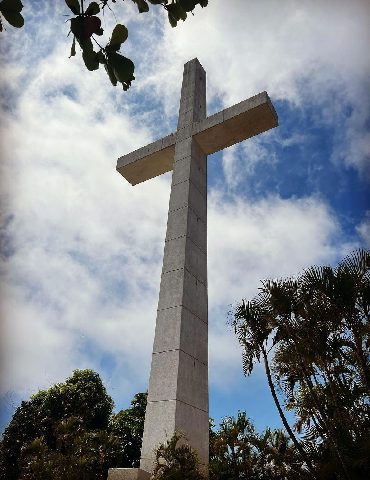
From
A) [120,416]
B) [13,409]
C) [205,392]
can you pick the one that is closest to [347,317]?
[205,392]

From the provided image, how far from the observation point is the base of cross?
5963mm

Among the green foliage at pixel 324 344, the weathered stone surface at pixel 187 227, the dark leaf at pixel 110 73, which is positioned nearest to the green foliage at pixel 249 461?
the green foliage at pixel 324 344

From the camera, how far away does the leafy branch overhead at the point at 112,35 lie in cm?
170

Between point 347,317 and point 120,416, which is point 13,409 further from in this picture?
point 347,317

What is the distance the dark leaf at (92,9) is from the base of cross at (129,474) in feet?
20.6

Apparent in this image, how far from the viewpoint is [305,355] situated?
9.34 m

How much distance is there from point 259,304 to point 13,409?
1640 centimetres

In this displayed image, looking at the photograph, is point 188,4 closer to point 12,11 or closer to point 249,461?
point 12,11

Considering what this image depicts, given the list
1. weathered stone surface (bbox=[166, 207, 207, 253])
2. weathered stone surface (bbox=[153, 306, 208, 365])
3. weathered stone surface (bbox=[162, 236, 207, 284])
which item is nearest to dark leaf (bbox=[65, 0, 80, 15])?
weathered stone surface (bbox=[153, 306, 208, 365])

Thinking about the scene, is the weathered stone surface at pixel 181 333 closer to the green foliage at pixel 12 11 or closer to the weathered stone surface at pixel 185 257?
the weathered stone surface at pixel 185 257

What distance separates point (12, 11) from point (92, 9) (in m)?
0.34

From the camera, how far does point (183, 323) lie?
7.79 metres

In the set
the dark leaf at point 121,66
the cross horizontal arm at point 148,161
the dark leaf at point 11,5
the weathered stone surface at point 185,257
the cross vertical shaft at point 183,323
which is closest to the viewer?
the dark leaf at point 11,5

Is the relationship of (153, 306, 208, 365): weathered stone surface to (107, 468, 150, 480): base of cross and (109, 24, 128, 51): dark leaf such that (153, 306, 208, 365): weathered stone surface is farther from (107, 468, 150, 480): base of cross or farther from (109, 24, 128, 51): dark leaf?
(109, 24, 128, 51): dark leaf
